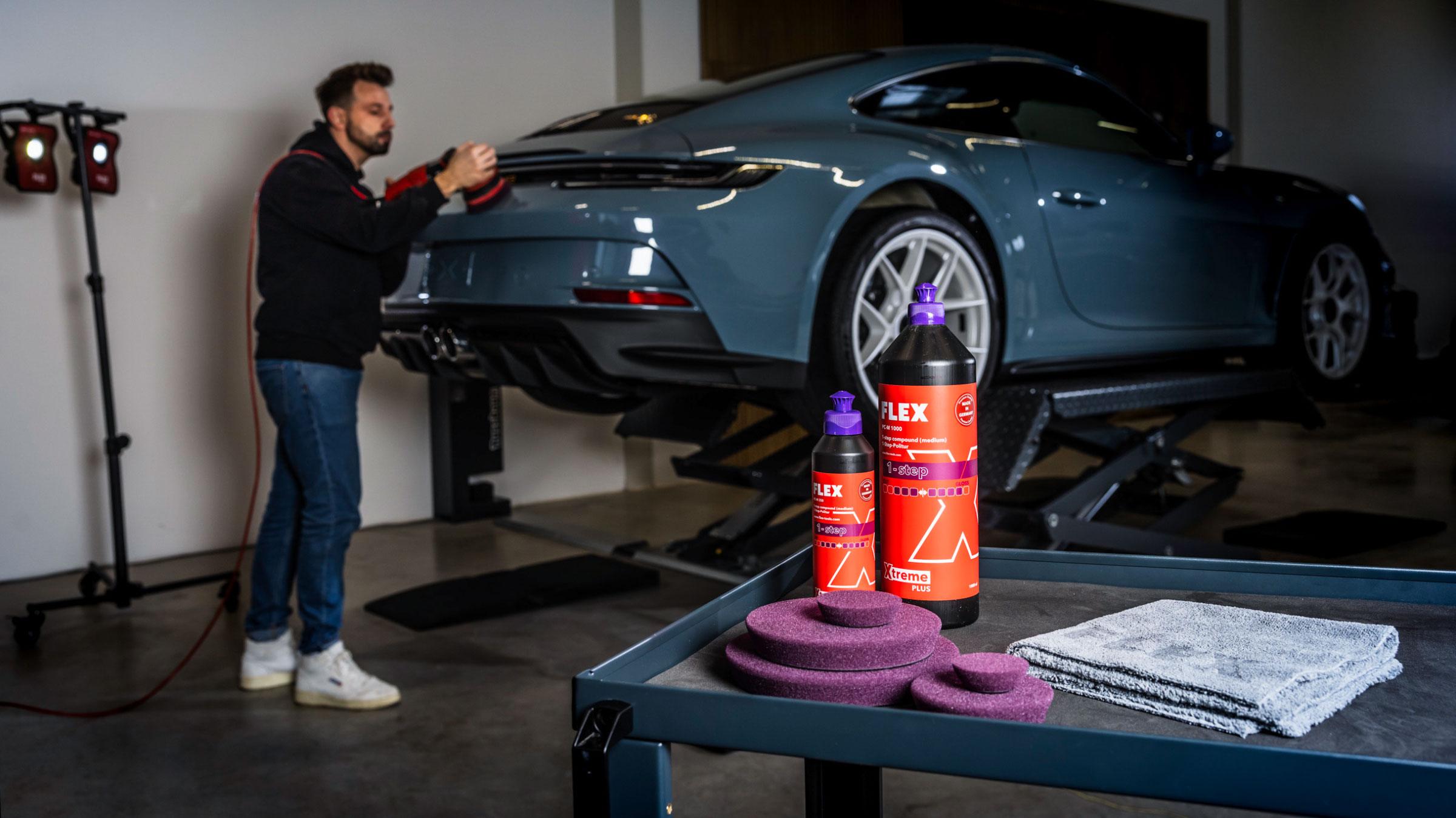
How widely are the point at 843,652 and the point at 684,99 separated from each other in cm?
→ 246

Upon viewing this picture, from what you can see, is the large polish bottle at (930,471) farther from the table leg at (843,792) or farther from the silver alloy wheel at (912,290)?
the silver alloy wheel at (912,290)

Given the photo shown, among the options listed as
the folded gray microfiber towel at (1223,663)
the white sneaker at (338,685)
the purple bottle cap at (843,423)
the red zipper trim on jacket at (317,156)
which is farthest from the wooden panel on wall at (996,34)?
the folded gray microfiber towel at (1223,663)

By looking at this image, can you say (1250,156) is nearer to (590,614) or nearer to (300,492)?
(590,614)

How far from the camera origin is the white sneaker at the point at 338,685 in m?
2.52

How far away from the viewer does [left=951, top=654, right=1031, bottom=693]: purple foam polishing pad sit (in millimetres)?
736

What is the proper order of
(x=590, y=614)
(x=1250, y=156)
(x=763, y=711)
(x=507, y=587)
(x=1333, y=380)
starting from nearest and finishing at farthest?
(x=763, y=711) < (x=590, y=614) < (x=507, y=587) < (x=1333, y=380) < (x=1250, y=156)

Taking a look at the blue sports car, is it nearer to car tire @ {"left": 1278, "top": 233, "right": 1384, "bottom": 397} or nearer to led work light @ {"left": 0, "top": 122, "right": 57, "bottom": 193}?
car tire @ {"left": 1278, "top": 233, "right": 1384, "bottom": 397}

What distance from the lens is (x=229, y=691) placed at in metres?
2.67

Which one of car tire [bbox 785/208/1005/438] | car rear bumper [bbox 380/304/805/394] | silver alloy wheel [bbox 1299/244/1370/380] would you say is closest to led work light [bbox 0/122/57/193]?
car rear bumper [bbox 380/304/805/394]

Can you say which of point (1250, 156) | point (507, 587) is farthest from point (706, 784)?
point (1250, 156)

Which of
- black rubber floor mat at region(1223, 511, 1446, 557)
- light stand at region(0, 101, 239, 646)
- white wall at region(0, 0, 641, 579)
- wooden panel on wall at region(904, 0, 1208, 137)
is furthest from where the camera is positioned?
wooden panel on wall at region(904, 0, 1208, 137)

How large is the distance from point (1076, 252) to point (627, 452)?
2759 millimetres

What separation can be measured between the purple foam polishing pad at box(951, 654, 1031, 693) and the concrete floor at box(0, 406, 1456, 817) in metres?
1.24

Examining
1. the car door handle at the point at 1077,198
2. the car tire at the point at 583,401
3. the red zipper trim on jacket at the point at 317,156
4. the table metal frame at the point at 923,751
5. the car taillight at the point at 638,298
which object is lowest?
the car tire at the point at 583,401
